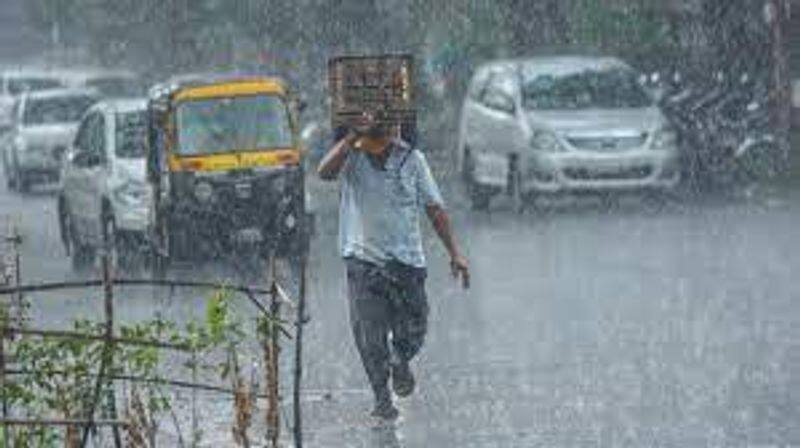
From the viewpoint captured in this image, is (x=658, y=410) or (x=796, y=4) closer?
(x=658, y=410)

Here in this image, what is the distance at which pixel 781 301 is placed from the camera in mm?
17969

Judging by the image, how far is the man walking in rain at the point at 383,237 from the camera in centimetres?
1272

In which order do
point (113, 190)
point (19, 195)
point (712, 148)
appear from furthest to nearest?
1. point (19, 195)
2. point (712, 148)
3. point (113, 190)

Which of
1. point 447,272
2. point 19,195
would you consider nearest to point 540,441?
point 447,272

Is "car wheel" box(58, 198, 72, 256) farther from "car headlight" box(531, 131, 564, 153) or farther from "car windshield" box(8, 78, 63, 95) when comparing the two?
"car windshield" box(8, 78, 63, 95)

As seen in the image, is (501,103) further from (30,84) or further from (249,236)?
(30,84)

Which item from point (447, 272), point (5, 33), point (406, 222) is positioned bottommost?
point (5, 33)

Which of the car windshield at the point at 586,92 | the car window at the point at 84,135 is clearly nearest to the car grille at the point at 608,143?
the car windshield at the point at 586,92

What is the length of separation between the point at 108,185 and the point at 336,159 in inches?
467

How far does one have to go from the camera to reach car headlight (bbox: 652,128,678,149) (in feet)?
91.1

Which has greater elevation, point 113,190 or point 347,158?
point 347,158

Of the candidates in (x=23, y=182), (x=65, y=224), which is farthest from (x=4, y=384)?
(x=23, y=182)

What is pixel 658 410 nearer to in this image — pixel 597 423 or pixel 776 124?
pixel 597 423

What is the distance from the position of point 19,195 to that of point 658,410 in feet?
94.0
